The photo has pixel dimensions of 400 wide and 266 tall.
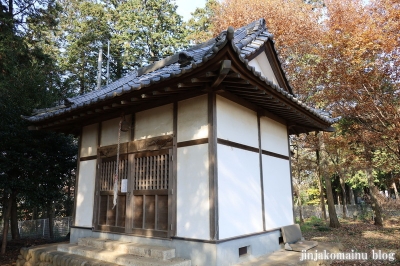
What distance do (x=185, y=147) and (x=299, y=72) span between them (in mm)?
10227

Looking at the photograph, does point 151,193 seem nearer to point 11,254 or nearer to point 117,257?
point 117,257

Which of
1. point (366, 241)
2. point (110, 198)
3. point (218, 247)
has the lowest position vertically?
point (366, 241)

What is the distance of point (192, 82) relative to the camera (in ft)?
14.2

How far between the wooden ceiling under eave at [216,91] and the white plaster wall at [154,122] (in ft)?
0.45

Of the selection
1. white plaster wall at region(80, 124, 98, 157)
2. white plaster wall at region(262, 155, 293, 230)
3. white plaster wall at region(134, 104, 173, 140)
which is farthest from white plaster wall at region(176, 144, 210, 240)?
white plaster wall at region(80, 124, 98, 157)

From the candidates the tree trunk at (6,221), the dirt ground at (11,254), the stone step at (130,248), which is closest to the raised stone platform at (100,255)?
the stone step at (130,248)

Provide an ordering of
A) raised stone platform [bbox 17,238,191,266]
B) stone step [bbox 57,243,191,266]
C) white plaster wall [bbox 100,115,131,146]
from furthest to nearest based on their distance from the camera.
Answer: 1. white plaster wall [bbox 100,115,131,146]
2. raised stone platform [bbox 17,238,191,266]
3. stone step [bbox 57,243,191,266]

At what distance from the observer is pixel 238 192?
202 inches

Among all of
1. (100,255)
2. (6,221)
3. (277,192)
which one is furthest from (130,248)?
(6,221)

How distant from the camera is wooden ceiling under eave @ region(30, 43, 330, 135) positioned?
13.0ft

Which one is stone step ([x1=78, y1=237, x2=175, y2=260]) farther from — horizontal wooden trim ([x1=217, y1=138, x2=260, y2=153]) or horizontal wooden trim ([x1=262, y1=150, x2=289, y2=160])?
horizontal wooden trim ([x1=262, y1=150, x2=289, y2=160])

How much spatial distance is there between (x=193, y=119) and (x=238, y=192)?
5.26 feet

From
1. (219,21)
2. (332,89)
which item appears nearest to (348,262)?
(332,89)

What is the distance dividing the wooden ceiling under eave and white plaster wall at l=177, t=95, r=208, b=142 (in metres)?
0.14
